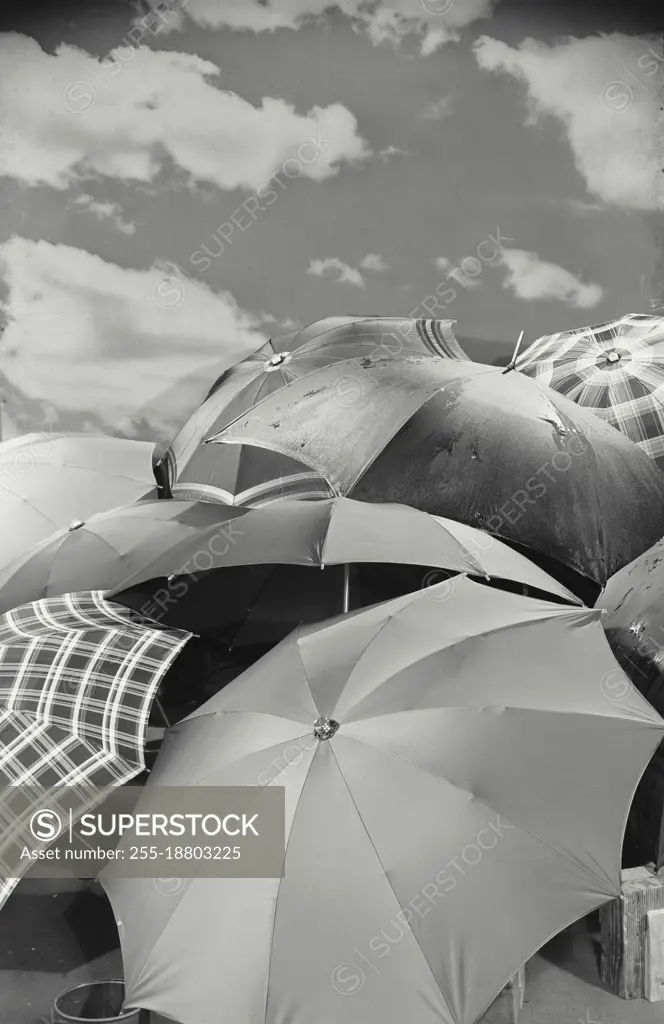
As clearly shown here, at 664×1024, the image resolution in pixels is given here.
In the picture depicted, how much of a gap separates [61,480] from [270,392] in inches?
47.1

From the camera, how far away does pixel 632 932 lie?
303cm

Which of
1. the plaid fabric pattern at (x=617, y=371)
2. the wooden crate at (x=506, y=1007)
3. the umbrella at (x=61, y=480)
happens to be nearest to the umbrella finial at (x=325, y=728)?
the wooden crate at (x=506, y=1007)

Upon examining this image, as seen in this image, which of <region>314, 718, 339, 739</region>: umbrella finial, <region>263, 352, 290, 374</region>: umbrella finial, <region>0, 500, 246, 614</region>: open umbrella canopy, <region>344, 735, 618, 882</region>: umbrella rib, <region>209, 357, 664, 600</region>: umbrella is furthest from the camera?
<region>263, 352, 290, 374</region>: umbrella finial

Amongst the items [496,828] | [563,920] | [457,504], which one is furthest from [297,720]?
[457,504]

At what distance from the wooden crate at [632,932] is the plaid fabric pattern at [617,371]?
89.3 inches

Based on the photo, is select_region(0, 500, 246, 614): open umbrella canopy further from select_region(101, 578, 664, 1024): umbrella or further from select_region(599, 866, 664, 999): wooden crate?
select_region(599, 866, 664, 999): wooden crate

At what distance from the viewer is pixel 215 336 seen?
254 inches

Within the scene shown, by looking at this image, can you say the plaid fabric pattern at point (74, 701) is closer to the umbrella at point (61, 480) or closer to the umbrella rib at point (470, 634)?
the umbrella rib at point (470, 634)

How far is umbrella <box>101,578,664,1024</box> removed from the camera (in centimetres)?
232

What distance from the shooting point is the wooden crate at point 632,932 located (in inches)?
118

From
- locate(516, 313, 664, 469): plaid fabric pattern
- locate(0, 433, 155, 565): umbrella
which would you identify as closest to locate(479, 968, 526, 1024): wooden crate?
locate(516, 313, 664, 469): plaid fabric pattern

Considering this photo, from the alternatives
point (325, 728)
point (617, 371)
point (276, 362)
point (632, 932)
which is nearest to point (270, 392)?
point (276, 362)

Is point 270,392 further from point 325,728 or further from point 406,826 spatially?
point 406,826

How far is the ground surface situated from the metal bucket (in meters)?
0.10
